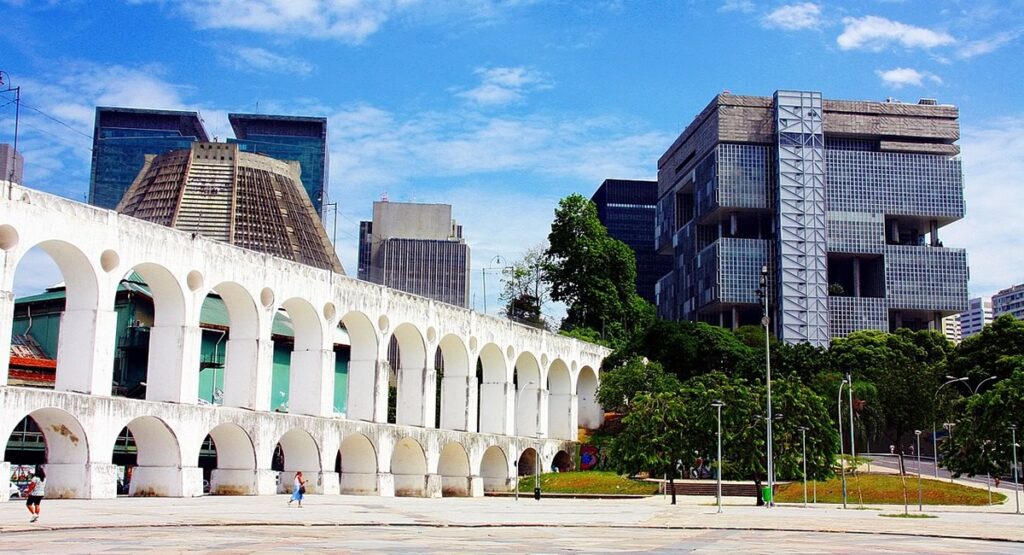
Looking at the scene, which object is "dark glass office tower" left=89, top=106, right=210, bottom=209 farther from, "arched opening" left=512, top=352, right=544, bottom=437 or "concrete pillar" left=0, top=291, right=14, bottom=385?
"concrete pillar" left=0, top=291, right=14, bottom=385

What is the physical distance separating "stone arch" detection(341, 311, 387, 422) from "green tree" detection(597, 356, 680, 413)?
22.3 meters

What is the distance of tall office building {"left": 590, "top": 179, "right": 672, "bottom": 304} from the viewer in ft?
630

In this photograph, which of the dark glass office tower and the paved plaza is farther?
the dark glass office tower

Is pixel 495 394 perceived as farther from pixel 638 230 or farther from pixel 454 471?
pixel 638 230

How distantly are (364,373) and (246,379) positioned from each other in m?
9.18

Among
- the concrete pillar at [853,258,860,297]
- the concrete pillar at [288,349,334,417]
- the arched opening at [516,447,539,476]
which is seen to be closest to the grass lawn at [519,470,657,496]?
the arched opening at [516,447,539,476]

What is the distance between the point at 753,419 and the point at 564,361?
927 inches

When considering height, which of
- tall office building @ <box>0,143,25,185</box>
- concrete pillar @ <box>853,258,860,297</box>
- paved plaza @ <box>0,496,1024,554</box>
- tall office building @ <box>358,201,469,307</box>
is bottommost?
paved plaza @ <box>0,496,1024,554</box>

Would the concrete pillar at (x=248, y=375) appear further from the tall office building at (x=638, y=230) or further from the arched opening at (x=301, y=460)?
the tall office building at (x=638, y=230)

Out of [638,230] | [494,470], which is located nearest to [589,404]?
[494,470]

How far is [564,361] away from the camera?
7744cm

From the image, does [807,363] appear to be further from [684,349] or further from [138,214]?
[138,214]

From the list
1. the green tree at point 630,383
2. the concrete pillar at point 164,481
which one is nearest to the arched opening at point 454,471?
the green tree at point 630,383

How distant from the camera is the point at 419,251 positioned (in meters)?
150
